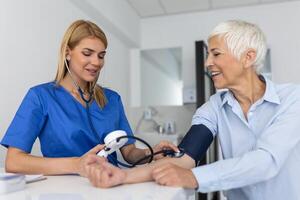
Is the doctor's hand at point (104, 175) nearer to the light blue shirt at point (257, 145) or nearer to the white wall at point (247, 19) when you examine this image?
the light blue shirt at point (257, 145)

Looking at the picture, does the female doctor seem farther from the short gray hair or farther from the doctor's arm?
the short gray hair

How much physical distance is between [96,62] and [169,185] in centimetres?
67

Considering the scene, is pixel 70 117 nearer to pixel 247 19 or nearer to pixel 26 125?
pixel 26 125

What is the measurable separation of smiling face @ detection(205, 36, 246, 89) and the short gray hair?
0.02 metres

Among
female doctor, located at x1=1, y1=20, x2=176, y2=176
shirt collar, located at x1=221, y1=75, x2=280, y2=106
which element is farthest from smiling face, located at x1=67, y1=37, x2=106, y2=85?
shirt collar, located at x1=221, y1=75, x2=280, y2=106

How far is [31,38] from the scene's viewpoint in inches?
70.8

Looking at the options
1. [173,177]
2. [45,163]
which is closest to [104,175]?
[173,177]

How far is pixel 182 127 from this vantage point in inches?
129

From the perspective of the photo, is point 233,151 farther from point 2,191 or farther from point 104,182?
point 2,191

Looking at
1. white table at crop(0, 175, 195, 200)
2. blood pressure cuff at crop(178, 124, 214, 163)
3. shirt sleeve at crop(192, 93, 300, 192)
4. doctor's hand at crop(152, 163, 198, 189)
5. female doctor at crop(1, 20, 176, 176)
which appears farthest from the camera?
blood pressure cuff at crop(178, 124, 214, 163)

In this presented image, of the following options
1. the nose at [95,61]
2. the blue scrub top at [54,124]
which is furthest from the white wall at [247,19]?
the blue scrub top at [54,124]

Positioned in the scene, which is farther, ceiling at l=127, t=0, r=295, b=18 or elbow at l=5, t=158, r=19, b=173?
ceiling at l=127, t=0, r=295, b=18

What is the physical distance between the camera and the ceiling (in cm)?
311

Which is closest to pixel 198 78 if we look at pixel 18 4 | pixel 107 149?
pixel 18 4
